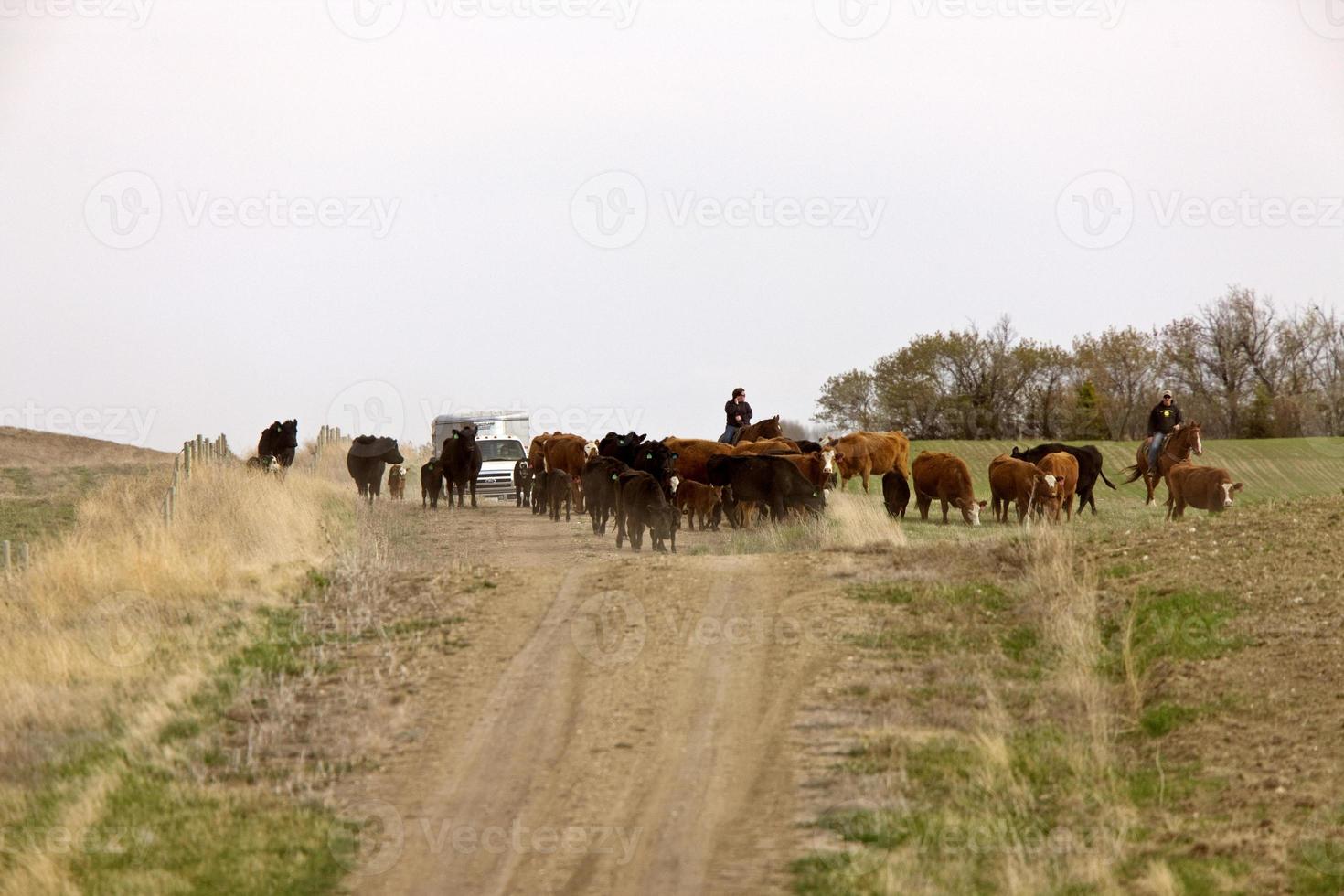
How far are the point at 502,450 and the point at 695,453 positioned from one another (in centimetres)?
1025

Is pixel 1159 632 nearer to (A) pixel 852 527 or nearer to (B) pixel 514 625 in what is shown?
(B) pixel 514 625

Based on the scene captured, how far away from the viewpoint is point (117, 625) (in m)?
14.2

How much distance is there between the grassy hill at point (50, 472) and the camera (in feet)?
101

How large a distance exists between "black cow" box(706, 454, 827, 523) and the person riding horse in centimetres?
692

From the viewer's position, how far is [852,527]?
20.1 m

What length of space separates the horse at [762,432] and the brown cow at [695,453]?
70.7 inches

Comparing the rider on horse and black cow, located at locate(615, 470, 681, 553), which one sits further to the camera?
the rider on horse

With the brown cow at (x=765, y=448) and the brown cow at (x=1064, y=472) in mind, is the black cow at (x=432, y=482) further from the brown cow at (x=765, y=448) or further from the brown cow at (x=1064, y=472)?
the brown cow at (x=1064, y=472)

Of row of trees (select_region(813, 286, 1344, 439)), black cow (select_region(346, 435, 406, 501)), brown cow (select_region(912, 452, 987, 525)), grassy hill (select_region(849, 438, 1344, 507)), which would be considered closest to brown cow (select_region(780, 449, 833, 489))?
brown cow (select_region(912, 452, 987, 525))

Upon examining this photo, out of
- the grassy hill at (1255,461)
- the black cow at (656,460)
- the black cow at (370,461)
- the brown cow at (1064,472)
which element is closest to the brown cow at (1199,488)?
the brown cow at (1064,472)

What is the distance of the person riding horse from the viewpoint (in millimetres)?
30734

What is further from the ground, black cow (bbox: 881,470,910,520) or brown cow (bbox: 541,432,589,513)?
brown cow (bbox: 541,432,589,513)

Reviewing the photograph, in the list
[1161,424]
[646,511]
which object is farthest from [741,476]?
[1161,424]

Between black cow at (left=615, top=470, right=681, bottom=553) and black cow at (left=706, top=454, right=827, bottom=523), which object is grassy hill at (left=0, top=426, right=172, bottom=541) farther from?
black cow at (left=706, top=454, right=827, bottom=523)
